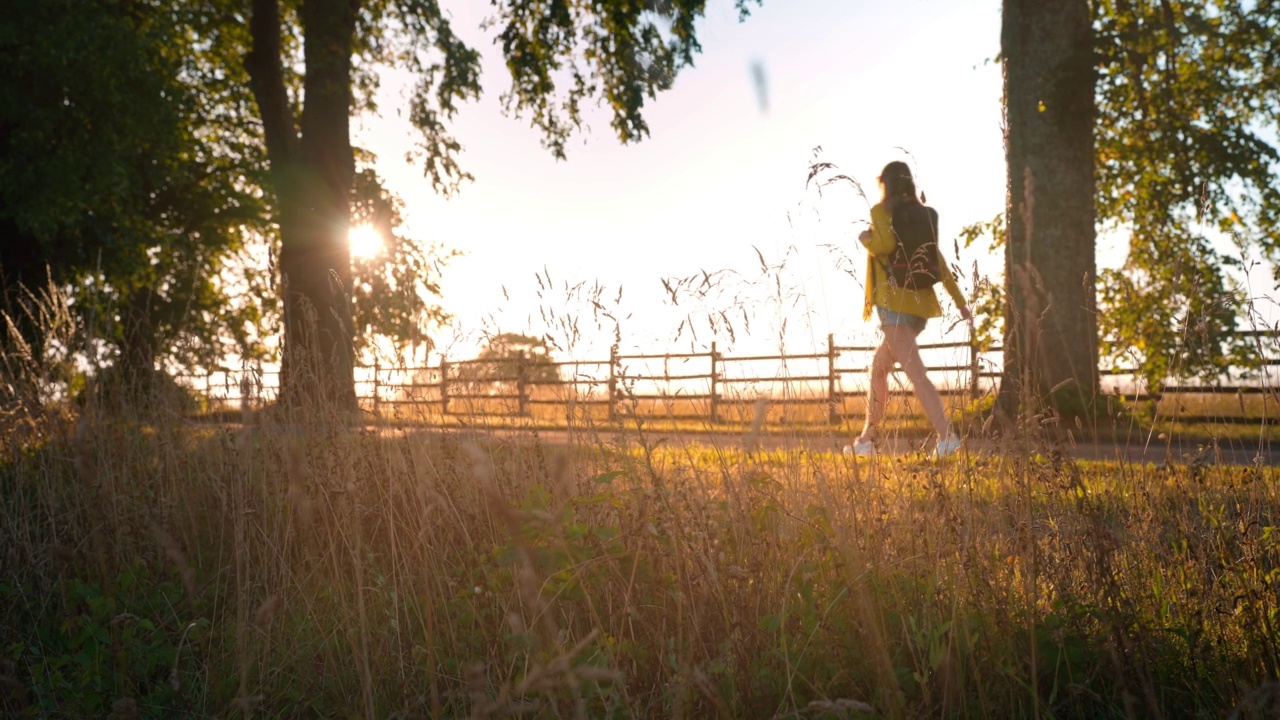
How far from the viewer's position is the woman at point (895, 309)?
3.64m

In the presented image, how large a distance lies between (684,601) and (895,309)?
1826 millimetres

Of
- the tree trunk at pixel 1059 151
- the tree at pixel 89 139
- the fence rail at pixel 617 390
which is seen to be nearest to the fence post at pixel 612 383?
the fence rail at pixel 617 390

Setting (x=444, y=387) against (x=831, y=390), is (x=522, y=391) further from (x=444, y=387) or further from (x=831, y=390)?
(x=831, y=390)

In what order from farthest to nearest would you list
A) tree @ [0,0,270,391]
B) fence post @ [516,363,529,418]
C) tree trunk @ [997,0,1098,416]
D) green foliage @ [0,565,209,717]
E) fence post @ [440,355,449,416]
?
tree @ [0,0,270,391] < tree trunk @ [997,0,1098,416] < fence post @ [440,355,449,416] < fence post @ [516,363,529,418] < green foliage @ [0,565,209,717]

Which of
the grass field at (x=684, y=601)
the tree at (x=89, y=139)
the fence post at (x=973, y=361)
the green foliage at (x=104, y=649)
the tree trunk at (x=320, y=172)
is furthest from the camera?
the tree at (x=89, y=139)

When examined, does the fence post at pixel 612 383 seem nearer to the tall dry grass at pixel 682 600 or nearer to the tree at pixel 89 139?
the tall dry grass at pixel 682 600

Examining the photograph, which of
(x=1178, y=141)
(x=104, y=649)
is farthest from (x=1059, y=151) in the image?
(x=104, y=649)

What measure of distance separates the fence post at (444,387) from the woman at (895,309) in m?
1.85

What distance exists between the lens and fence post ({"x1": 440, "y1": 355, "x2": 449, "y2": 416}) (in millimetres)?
4309

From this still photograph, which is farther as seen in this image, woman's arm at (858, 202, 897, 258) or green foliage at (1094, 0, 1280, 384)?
green foliage at (1094, 0, 1280, 384)

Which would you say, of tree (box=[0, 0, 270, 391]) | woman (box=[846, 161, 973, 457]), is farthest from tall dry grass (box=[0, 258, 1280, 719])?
tree (box=[0, 0, 270, 391])

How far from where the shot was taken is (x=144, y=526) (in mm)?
4230

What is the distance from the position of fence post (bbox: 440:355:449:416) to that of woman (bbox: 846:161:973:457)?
6.07 ft

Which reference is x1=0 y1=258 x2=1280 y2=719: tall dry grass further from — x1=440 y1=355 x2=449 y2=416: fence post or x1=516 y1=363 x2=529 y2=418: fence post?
x1=440 y1=355 x2=449 y2=416: fence post
